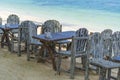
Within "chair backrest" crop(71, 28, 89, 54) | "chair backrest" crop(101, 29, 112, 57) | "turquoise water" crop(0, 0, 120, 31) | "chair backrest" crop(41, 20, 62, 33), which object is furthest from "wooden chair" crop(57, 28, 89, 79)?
"turquoise water" crop(0, 0, 120, 31)

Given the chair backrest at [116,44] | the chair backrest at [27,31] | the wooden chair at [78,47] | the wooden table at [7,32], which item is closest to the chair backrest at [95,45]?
the wooden chair at [78,47]

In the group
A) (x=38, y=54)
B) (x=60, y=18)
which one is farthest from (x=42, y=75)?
(x=60, y=18)

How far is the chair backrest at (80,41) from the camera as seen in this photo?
8.33m

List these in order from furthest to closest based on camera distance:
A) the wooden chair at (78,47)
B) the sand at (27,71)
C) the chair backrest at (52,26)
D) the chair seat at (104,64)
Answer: the chair backrest at (52,26), the wooden chair at (78,47), the sand at (27,71), the chair seat at (104,64)

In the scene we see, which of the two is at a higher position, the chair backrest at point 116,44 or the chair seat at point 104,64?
the chair backrest at point 116,44

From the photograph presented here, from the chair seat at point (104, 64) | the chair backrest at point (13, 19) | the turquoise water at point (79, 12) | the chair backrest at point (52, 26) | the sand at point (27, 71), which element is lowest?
the sand at point (27, 71)

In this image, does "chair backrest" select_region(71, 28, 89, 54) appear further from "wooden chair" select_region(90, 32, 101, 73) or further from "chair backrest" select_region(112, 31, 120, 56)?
"chair backrest" select_region(112, 31, 120, 56)

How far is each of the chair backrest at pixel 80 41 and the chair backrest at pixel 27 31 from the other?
1641 mm

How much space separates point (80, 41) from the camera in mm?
8406

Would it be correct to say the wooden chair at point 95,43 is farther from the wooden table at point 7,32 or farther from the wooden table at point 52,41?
the wooden table at point 7,32

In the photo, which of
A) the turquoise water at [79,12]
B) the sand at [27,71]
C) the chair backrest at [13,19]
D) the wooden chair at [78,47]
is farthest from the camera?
the turquoise water at [79,12]

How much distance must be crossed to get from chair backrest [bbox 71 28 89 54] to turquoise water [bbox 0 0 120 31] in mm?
11082

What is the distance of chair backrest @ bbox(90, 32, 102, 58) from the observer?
853cm

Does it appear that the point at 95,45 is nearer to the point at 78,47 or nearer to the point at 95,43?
the point at 95,43
